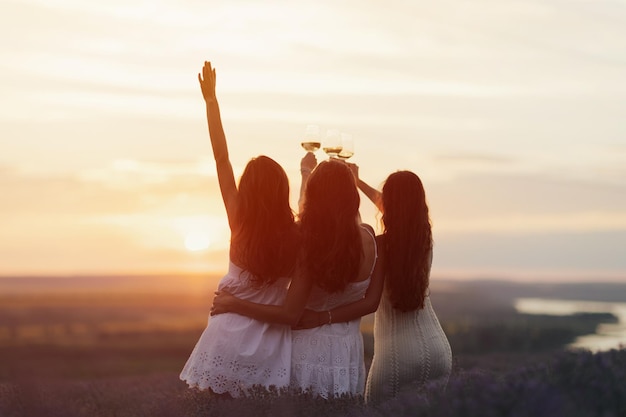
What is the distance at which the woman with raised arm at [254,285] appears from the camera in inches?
306

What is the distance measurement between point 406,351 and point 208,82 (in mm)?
2589

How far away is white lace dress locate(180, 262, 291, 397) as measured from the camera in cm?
790

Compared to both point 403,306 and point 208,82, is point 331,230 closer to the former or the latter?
point 403,306

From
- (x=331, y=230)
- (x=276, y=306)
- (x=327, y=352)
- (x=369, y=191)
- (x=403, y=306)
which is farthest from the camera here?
(x=369, y=191)

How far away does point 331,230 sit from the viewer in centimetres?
767

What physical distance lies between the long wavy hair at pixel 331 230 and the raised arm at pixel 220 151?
65 centimetres

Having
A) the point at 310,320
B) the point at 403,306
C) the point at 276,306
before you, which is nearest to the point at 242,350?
the point at 276,306

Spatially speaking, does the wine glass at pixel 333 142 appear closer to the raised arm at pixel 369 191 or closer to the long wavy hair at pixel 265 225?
the raised arm at pixel 369 191

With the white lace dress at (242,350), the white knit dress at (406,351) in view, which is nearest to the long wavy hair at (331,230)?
the white lace dress at (242,350)

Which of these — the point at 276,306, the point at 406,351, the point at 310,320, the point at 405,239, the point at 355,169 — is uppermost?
the point at 355,169

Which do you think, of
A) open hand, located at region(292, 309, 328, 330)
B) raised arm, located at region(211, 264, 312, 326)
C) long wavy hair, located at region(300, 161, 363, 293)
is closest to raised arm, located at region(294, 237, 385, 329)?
open hand, located at region(292, 309, 328, 330)

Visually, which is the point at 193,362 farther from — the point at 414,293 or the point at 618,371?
the point at 618,371

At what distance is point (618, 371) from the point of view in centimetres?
537

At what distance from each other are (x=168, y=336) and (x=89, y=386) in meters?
21.5
